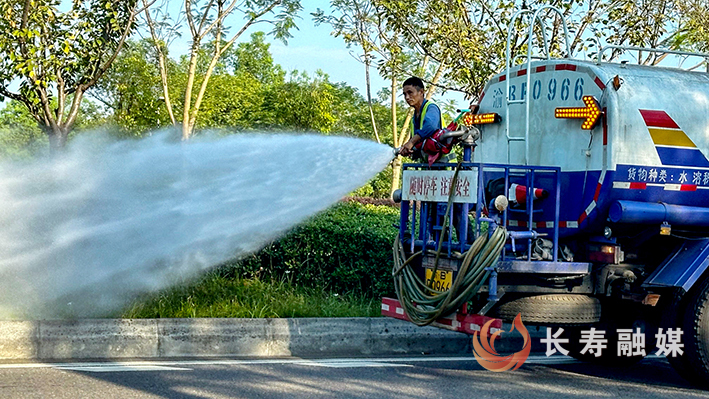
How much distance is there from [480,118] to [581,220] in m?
1.47

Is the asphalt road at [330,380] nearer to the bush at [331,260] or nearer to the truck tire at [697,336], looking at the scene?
the truck tire at [697,336]

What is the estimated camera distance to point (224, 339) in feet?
23.2

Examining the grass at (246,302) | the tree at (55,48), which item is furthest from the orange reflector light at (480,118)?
the tree at (55,48)

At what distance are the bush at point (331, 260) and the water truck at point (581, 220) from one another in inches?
74.3

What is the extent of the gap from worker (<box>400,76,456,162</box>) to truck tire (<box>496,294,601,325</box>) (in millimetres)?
1207

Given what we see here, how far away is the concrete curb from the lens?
6.66m

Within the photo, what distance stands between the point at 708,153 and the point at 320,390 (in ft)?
11.0

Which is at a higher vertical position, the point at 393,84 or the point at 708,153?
the point at 393,84

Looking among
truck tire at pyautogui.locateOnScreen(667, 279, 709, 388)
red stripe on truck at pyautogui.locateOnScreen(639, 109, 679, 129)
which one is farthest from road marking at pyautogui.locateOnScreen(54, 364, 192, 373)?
red stripe on truck at pyautogui.locateOnScreen(639, 109, 679, 129)

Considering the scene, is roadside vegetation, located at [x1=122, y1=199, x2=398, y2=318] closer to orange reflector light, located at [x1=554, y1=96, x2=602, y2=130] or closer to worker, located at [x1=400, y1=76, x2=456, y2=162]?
worker, located at [x1=400, y1=76, x2=456, y2=162]

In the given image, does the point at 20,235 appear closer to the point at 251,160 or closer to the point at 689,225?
the point at 251,160

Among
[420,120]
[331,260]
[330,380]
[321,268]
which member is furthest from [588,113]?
[321,268]

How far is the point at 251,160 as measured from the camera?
25.3ft

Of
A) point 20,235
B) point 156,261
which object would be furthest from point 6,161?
point 156,261
